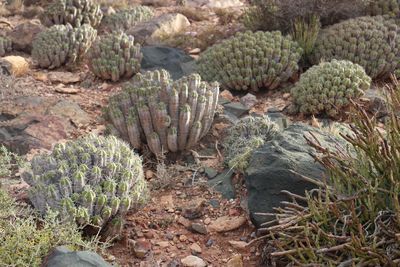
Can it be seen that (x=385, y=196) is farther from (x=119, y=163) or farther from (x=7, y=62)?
(x=7, y=62)

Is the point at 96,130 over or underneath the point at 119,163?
underneath

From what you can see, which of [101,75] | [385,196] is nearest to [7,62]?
[101,75]

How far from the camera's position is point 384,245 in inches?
125

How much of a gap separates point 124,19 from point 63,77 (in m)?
3.24

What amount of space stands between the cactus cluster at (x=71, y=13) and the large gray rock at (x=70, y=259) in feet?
24.9

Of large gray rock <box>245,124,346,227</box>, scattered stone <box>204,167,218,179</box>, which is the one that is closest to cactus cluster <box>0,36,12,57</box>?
scattered stone <box>204,167,218,179</box>

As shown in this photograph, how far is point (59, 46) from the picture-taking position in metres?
8.48

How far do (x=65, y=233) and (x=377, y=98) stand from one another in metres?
4.07

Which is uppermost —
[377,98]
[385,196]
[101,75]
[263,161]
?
[385,196]

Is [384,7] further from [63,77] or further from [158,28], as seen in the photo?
[63,77]

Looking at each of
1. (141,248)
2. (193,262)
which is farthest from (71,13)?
(193,262)

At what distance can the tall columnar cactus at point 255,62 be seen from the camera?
7.21 metres

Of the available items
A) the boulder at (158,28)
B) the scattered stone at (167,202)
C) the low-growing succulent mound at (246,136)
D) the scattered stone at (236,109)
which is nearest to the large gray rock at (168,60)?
the boulder at (158,28)

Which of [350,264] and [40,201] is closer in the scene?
[350,264]
